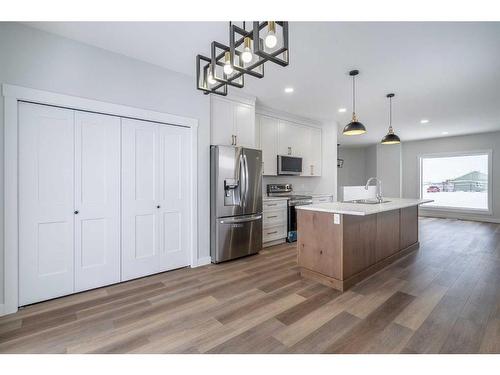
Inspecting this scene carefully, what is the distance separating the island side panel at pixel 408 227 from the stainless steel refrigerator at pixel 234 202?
2292mm

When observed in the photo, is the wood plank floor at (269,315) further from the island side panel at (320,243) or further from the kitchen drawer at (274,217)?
the kitchen drawer at (274,217)

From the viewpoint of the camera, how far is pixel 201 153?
3504mm

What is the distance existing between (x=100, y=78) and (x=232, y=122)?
188 cm

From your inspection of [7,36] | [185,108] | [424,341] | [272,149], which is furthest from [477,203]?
[7,36]

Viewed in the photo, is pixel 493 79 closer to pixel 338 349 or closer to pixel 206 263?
pixel 338 349

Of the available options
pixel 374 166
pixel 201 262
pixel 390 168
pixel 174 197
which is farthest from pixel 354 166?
pixel 174 197

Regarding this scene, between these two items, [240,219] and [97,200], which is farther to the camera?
[240,219]

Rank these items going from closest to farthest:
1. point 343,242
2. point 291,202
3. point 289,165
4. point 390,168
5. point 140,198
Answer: point 343,242 → point 140,198 → point 291,202 → point 289,165 → point 390,168

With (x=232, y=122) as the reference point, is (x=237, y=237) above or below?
below

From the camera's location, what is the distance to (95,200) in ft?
8.87

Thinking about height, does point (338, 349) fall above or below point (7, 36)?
below

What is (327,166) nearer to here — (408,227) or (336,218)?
(408,227)

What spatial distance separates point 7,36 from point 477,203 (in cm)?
1064
